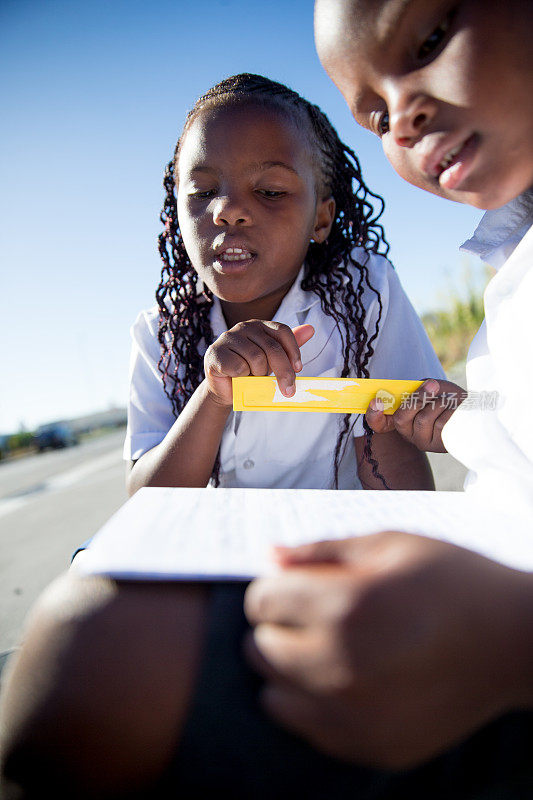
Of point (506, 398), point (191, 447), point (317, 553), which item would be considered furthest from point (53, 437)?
point (317, 553)

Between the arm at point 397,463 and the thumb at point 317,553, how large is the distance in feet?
2.19

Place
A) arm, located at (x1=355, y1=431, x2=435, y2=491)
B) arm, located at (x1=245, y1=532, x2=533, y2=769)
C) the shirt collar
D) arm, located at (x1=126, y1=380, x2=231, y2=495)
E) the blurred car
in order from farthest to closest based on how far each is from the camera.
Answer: the blurred car
arm, located at (x1=355, y1=431, x2=435, y2=491)
arm, located at (x1=126, y1=380, x2=231, y2=495)
the shirt collar
arm, located at (x1=245, y1=532, x2=533, y2=769)

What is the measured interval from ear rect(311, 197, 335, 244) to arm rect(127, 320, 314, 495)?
42 cm

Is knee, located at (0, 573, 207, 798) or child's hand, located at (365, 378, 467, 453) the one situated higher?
child's hand, located at (365, 378, 467, 453)

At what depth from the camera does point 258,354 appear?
79 centimetres

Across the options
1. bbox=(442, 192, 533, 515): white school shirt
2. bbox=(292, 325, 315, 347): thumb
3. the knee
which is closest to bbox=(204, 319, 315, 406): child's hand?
bbox=(292, 325, 315, 347): thumb

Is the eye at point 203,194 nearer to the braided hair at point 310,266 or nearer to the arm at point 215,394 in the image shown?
the braided hair at point 310,266

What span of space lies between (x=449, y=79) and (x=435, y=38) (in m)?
0.06

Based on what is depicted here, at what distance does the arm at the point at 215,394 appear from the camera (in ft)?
2.60

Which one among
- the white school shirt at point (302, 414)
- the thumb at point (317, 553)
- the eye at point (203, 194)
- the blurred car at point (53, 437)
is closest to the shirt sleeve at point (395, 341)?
the white school shirt at point (302, 414)

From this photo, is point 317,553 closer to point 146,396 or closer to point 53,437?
point 146,396

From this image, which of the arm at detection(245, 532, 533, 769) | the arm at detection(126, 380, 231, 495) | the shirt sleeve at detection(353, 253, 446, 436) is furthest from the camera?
the shirt sleeve at detection(353, 253, 446, 436)

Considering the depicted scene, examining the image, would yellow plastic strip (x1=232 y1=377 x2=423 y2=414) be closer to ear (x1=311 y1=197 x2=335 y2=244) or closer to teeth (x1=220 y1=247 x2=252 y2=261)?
teeth (x1=220 y1=247 x2=252 y2=261)

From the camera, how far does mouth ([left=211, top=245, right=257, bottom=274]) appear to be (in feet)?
3.28
